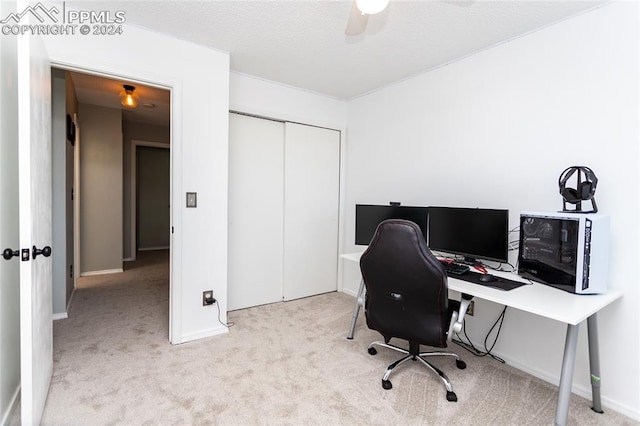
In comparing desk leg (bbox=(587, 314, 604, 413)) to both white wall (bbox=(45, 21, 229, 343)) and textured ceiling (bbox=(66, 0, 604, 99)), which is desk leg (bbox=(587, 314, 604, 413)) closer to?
textured ceiling (bbox=(66, 0, 604, 99))

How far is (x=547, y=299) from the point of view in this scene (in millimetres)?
1642

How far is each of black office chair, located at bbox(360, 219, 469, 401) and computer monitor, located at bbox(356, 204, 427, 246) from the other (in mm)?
846

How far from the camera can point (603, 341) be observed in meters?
1.91

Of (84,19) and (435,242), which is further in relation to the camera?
(435,242)

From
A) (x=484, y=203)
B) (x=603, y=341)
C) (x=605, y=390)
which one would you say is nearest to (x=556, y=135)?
(x=484, y=203)

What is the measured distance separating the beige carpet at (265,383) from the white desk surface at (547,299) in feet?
2.21

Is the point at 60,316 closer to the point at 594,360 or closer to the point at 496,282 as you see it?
the point at 496,282

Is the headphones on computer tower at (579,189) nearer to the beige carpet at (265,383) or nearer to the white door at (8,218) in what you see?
the beige carpet at (265,383)

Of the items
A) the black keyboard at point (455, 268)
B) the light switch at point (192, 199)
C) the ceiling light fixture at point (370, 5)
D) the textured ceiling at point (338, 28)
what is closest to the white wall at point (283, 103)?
the textured ceiling at point (338, 28)

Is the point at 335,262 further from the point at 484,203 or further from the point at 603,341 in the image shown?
the point at 603,341

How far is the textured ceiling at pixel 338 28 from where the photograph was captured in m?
1.98

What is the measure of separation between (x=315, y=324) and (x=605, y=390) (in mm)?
2060

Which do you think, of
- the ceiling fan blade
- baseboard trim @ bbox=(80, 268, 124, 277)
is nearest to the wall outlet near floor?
the ceiling fan blade
